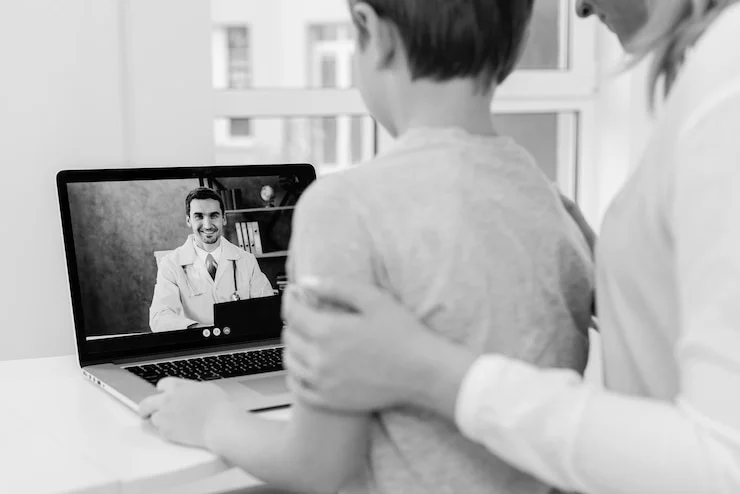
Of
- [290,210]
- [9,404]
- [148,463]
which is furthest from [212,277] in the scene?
[148,463]

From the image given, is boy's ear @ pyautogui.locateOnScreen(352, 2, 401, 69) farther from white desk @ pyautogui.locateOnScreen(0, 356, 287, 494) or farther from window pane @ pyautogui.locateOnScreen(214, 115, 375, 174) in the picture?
window pane @ pyautogui.locateOnScreen(214, 115, 375, 174)

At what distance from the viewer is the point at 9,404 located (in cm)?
105

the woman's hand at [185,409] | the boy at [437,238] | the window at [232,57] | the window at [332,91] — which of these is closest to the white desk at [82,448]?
the woman's hand at [185,409]

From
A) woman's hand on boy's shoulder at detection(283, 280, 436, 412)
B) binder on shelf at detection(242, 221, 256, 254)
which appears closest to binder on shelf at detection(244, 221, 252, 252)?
binder on shelf at detection(242, 221, 256, 254)

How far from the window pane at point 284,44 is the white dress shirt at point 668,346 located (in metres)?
1.43

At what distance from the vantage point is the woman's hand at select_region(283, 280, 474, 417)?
2.04ft

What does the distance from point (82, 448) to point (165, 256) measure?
0.42 metres

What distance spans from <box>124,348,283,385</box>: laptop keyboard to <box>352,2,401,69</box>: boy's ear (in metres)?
0.56

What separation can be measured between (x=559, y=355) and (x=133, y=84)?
97cm

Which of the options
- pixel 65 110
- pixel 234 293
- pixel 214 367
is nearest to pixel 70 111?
pixel 65 110

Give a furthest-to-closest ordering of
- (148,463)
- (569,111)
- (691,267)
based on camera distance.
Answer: (569,111)
(148,463)
(691,267)

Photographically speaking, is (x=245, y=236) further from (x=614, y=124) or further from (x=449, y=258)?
(x=614, y=124)

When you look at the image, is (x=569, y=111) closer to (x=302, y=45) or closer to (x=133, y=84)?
(x=302, y=45)

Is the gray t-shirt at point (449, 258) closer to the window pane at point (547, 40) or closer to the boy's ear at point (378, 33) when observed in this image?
the boy's ear at point (378, 33)
